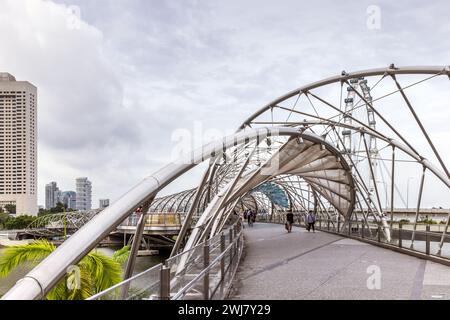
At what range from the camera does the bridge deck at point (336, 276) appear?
10.2m

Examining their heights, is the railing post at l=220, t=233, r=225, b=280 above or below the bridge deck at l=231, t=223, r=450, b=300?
above

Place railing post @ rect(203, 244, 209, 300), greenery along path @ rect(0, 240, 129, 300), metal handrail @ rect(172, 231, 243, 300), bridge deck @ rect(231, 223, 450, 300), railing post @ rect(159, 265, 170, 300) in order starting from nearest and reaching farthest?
railing post @ rect(159, 265, 170, 300), metal handrail @ rect(172, 231, 243, 300), railing post @ rect(203, 244, 209, 300), bridge deck @ rect(231, 223, 450, 300), greenery along path @ rect(0, 240, 129, 300)

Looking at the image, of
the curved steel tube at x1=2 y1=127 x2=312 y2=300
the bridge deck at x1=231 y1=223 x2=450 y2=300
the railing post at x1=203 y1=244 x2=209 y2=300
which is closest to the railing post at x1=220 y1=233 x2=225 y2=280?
the bridge deck at x1=231 y1=223 x2=450 y2=300

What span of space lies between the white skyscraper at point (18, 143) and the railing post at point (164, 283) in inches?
5885

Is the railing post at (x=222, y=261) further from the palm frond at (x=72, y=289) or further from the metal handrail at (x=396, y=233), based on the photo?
the metal handrail at (x=396, y=233)

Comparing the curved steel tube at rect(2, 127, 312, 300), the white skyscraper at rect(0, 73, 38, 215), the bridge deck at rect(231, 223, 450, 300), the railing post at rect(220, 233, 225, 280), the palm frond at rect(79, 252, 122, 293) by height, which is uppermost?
the white skyscraper at rect(0, 73, 38, 215)

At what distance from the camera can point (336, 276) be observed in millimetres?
12719

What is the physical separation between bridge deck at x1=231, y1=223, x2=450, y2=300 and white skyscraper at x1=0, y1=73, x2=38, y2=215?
141m

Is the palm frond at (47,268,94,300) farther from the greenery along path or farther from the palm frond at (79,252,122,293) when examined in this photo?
the palm frond at (79,252,122,293)

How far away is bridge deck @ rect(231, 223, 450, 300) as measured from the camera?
10.2m

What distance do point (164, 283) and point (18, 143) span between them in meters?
155

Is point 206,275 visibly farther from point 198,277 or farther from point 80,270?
point 80,270
